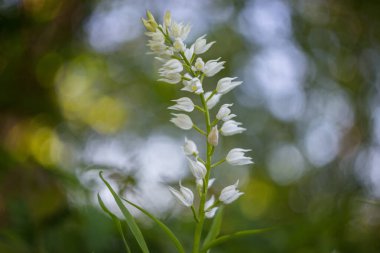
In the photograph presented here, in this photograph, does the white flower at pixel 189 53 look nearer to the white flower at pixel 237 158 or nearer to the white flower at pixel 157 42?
the white flower at pixel 157 42

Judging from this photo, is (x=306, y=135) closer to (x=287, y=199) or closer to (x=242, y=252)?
(x=287, y=199)

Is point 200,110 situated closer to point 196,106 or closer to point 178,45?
point 196,106

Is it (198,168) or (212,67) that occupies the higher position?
(212,67)

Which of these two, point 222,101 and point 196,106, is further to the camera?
point 222,101

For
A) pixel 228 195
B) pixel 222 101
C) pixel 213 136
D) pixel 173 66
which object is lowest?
pixel 222 101

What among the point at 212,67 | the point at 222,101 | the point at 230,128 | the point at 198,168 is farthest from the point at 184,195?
the point at 222,101

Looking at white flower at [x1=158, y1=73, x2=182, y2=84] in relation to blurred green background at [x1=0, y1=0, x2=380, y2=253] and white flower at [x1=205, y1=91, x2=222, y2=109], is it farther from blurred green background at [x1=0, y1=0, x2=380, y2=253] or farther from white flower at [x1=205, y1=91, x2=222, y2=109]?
blurred green background at [x1=0, y1=0, x2=380, y2=253]

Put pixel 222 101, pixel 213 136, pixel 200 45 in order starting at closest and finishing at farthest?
1. pixel 213 136
2. pixel 200 45
3. pixel 222 101

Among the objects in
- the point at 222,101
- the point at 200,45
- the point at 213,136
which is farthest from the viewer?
the point at 222,101

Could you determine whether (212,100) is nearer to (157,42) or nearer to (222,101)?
(157,42)
